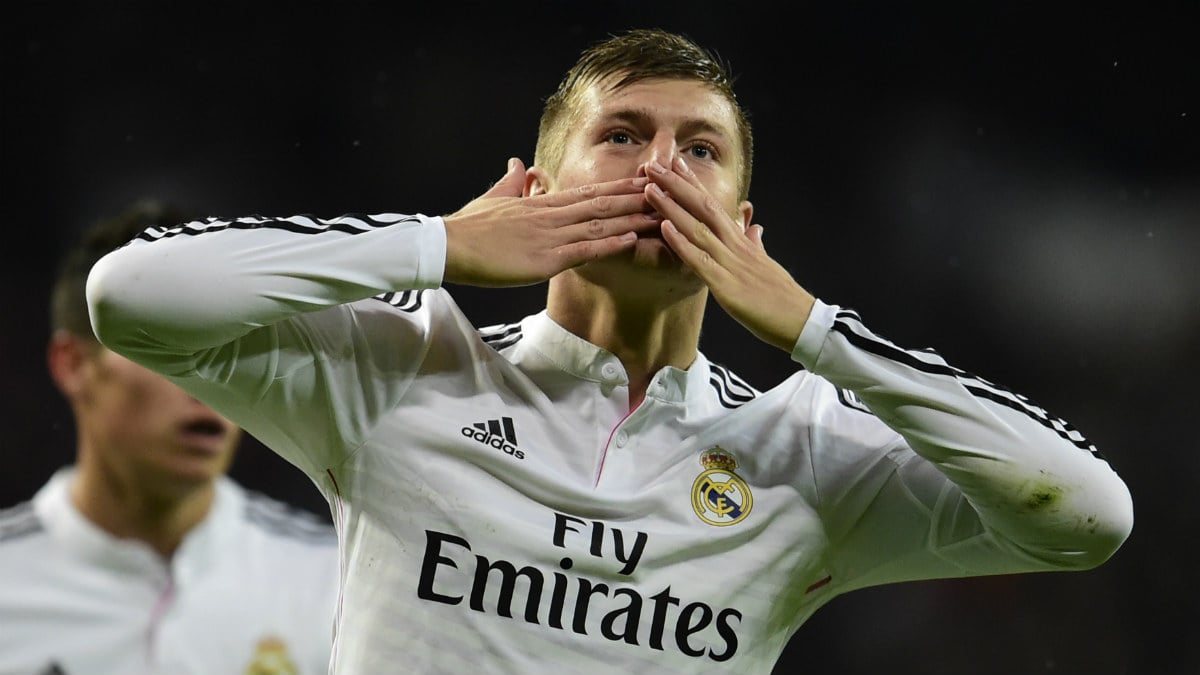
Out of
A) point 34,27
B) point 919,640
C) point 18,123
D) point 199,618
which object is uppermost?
point 34,27

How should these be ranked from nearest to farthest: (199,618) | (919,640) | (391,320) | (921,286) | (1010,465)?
1. (1010,465)
2. (391,320)
3. (199,618)
4. (919,640)
5. (921,286)

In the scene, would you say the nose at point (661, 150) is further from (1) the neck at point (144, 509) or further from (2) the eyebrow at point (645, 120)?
(1) the neck at point (144, 509)

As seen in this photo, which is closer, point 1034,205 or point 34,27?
point 34,27

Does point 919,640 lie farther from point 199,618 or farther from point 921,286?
point 199,618

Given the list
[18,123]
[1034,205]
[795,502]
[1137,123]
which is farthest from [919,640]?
[18,123]

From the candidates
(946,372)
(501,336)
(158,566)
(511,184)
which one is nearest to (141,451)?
(158,566)

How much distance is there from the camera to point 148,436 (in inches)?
144

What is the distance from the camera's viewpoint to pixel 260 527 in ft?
12.4

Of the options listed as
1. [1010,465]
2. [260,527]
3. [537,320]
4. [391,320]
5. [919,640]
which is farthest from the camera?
[919,640]

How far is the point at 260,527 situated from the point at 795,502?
2.20 meters

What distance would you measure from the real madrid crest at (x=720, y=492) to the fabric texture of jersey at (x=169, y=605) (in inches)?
65.7

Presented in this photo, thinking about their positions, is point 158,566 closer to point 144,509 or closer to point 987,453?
point 144,509

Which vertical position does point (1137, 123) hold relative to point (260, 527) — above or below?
above

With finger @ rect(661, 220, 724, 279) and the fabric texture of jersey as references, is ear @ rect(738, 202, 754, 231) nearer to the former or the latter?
finger @ rect(661, 220, 724, 279)
